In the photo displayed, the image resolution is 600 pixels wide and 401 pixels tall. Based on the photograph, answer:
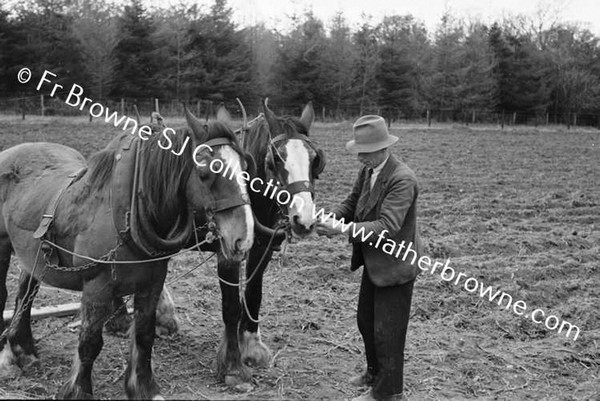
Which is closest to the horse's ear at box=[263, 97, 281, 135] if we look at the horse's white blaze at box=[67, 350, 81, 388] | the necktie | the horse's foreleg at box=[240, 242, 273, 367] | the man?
the man

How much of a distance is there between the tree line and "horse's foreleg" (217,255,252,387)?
993 inches

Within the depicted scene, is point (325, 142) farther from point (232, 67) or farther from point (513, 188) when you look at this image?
point (232, 67)

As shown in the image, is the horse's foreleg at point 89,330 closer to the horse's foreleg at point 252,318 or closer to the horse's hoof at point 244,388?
the horse's hoof at point 244,388

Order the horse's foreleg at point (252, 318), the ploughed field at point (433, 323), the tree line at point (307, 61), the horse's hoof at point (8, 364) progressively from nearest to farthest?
the horse's hoof at point (8, 364), the ploughed field at point (433, 323), the horse's foreleg at point (252, 318), the tree line at point (307, 61)

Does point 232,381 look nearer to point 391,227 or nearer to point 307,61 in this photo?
point 391,227

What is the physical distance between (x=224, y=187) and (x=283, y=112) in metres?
29.8

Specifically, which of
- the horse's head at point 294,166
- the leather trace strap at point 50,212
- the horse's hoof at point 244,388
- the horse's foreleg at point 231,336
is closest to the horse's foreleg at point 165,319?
the horse's foreleg at point 231,336

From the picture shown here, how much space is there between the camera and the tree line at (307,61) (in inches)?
1132

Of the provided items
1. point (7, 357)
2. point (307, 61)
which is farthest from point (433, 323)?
point (307, 61)

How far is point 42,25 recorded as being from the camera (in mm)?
28516

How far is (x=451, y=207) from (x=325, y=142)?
33.8 feet

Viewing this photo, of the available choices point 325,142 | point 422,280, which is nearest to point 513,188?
point 422,280

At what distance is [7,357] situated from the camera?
423cm

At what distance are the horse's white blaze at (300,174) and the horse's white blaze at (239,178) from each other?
1.63ft
